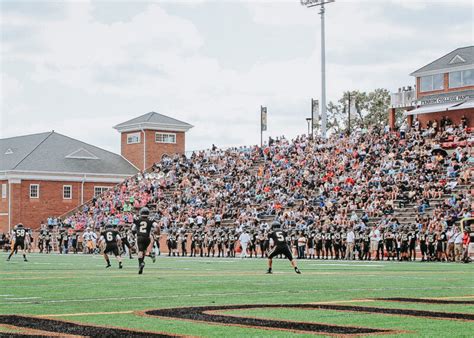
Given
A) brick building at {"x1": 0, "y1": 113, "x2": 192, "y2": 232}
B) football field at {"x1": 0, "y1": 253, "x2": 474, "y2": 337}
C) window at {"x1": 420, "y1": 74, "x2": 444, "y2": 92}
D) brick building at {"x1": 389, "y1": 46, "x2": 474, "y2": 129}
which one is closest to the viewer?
football field at {"x1": 0, "y1": 253, "x2": 474, "y2": 337}

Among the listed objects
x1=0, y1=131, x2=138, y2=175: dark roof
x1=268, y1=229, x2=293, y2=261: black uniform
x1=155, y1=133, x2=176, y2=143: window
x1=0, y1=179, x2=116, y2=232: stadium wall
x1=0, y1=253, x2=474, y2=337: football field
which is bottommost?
x1=0, y1=253, x2=474, y2=337: football field

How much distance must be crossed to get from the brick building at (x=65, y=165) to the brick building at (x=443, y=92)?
2216 centimetres

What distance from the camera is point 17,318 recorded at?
36.1ft

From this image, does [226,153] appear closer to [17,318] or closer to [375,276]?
[375,276]

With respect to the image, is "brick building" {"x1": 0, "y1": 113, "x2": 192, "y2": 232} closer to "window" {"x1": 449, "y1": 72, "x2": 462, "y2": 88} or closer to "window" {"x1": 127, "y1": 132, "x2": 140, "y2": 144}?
"window" {"x1": 127, "y1": 132, "x2": 140, "y2": 144}

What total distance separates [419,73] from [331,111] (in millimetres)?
33032

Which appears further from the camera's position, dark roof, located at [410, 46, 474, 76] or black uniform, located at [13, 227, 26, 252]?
dark roof, located at [410, 46, 474, 76]

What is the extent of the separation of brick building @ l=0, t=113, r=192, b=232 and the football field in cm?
4578

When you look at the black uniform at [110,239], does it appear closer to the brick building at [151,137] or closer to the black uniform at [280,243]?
the black uniform at [280,243]

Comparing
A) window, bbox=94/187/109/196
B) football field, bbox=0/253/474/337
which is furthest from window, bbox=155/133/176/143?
football field, bbox=0/253/474/337

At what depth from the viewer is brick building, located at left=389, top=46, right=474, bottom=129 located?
168 feet

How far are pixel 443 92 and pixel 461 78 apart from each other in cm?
136

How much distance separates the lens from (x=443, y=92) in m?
53.9

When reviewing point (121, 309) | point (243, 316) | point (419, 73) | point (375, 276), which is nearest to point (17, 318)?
point (121, 309)
